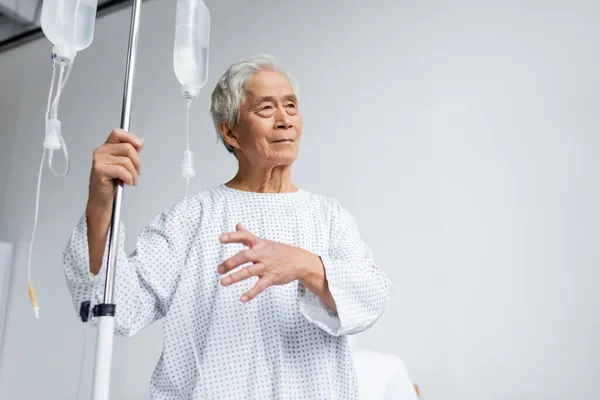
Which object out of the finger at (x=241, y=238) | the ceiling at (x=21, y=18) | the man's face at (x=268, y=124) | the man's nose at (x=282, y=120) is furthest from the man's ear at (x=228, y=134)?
the ceiling at (x=21, y=18)

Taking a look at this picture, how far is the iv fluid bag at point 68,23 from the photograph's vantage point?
0.72m

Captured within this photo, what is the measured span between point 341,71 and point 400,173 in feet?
1.55

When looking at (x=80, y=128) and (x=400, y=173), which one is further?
(x=80, y=128)

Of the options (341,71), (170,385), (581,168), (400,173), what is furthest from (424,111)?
(170,385)

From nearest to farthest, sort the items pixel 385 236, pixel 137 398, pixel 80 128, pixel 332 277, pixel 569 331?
1. pixel 332 277
2. pixel 569 331
3. pixel 385 236
4. pixel 137 398
5. pixel 80 128

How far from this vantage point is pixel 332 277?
0.90m

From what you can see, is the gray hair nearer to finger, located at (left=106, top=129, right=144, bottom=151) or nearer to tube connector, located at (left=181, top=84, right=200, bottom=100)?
tube connector, located at (left=181, top=84, right=200, bottom=100)

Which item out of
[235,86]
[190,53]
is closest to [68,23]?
[190,53]

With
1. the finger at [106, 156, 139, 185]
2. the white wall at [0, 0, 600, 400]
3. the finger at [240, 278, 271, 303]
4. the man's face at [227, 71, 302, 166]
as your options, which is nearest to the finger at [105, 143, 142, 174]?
the finger at [106, 156, 139, 185]

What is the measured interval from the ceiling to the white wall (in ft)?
2.34

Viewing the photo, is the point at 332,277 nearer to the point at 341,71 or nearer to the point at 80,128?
the point at 341,71

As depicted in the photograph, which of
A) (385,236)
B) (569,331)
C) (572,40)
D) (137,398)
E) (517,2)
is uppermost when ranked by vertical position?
(517,2)

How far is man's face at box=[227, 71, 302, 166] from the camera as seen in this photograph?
3.70 feet

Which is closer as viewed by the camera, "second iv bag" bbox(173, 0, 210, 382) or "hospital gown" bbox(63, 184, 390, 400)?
"second iv bag" bbox(173, 0, 210, 382)
